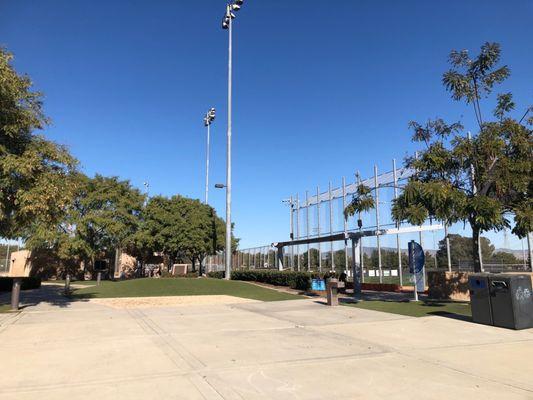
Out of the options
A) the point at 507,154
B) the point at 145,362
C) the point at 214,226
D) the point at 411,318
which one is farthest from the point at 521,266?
the point at 214,226

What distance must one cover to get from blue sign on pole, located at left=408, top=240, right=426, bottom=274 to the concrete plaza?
5837mm

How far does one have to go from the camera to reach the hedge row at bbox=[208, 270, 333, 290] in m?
24.8

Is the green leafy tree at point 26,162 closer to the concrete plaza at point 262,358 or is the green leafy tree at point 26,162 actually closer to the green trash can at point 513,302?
the concrete plaza at point 262,358

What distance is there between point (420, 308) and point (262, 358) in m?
9.51

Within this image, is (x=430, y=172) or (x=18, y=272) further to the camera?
(x=18, y=272)

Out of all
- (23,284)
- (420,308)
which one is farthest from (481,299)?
(23,284)

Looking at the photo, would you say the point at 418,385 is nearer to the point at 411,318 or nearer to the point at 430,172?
the point at 411,318

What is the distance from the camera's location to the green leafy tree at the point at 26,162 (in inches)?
549

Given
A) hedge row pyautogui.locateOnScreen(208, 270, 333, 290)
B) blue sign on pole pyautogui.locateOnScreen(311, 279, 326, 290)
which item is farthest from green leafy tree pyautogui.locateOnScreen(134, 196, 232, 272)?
blue sign on pole pyautogui.locateOnScreen(311, 279, 326, 290)

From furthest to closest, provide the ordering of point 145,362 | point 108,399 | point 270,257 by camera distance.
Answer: point 270,257, point 145,362, point 108,399

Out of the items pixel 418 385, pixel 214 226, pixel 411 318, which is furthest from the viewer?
pixel 214 226

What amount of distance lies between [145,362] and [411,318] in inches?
330

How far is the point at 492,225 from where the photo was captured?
14977mm

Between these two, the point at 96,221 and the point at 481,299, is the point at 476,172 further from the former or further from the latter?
the point at 96,221
